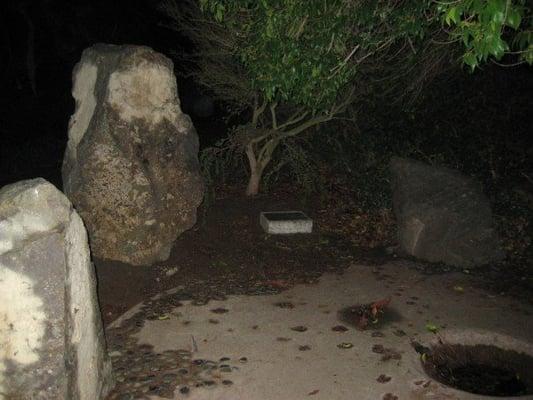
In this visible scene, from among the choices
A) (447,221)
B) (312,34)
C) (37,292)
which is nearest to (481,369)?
(447,221)

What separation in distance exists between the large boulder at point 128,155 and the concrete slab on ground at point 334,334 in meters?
1.28

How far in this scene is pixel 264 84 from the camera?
17.6 feet

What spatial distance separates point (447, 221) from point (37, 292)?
6.10 metres

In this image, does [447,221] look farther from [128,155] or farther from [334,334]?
[128,155]

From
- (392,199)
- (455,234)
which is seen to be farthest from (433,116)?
(455,234)

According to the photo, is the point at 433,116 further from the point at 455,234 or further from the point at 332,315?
the point at 332,315

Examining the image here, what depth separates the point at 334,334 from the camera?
5.57 metres

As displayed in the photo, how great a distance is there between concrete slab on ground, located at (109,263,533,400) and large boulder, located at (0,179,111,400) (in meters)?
1.28

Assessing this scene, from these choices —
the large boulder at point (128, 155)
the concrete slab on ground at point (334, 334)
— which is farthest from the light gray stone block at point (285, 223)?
the large boulder at point (128, 155)

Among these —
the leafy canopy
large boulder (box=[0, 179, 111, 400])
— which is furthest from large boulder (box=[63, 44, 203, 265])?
large boulder (box=[0, 179, 111, 400])

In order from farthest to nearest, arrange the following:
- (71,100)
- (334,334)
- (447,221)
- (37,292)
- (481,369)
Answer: (71,100) → (447,221) → (334,334) → (481,369) → (37,292)

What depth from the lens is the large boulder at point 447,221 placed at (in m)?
7.75

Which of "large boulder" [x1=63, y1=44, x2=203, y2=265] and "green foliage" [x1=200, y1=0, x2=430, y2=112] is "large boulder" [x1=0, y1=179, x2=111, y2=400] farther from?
"large boulder" [x1=63, y1=44, x2=203, y2=265]

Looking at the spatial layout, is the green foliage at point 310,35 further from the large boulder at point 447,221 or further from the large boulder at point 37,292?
the large boulder at point 447,221
